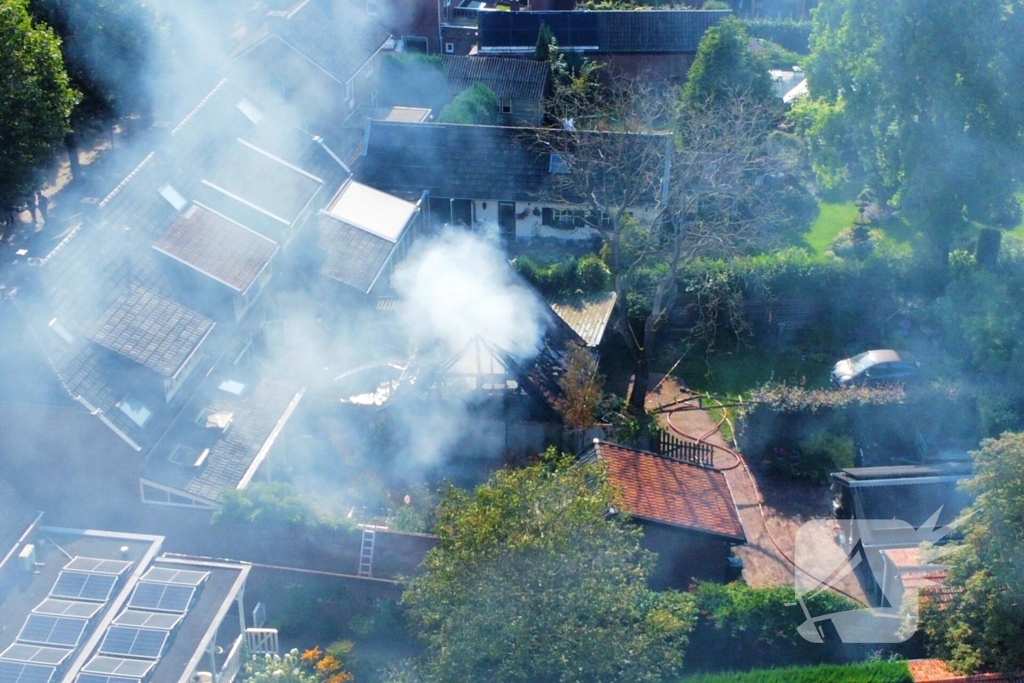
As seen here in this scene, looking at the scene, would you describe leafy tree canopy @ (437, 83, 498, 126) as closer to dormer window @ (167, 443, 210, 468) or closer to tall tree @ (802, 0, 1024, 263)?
tall tree @ (802, 0, 1024, 263)

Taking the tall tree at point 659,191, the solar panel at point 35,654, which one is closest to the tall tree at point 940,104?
the tall tree at point 659,191

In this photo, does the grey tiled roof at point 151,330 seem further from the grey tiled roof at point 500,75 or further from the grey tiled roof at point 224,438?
the grey tiled roof at point 500,75

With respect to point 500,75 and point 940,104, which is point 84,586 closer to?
point 940,104

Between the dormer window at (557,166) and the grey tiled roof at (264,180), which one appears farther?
the dormer window at (557,166)

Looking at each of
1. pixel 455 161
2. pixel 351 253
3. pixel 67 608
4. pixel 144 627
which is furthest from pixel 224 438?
pixel 455 161

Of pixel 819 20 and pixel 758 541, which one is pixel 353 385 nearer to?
pixel 758 541

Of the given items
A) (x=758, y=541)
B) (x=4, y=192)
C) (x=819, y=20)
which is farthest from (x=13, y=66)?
(x=819, y=20)

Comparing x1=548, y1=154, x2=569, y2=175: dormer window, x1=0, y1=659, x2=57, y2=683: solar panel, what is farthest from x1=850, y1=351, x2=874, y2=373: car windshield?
x1=0, y1=659, x2=57, y2=683: solar panel
